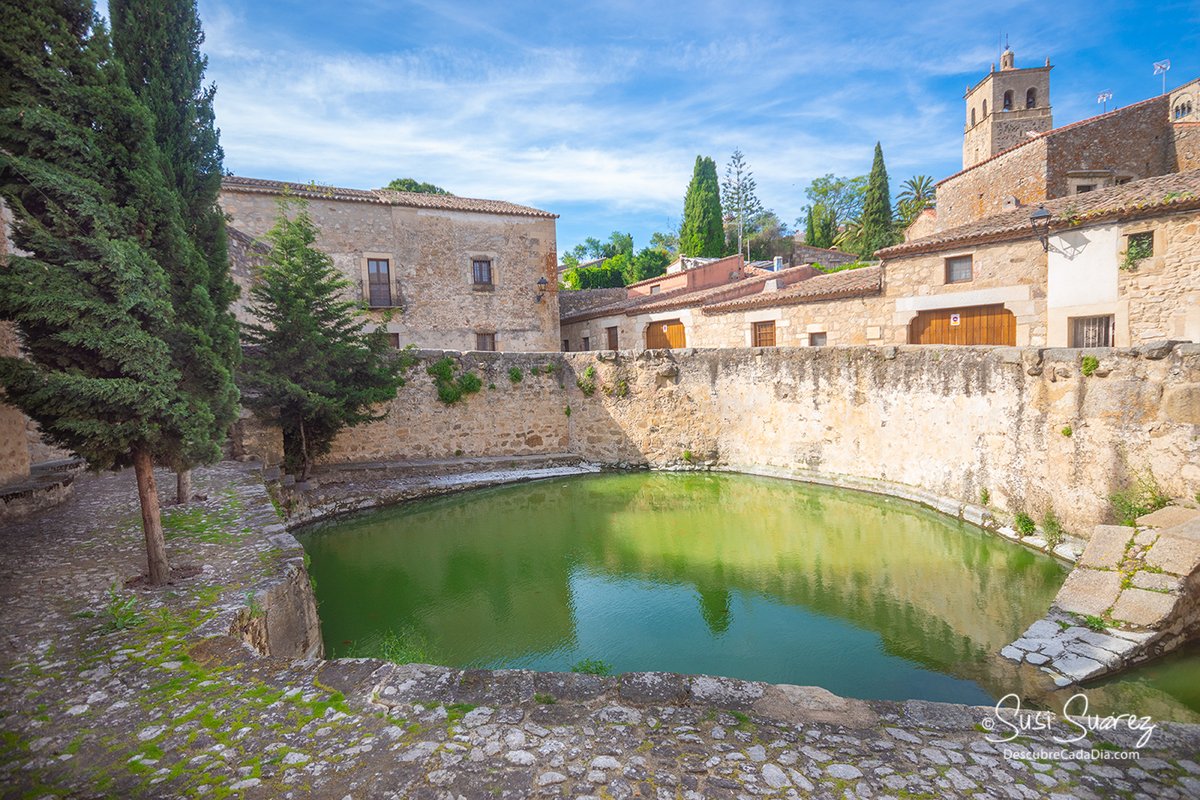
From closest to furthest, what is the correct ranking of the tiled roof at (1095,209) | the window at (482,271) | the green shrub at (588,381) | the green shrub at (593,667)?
the green shrub at (593,667)
the tiled roof at (1095,209)
the green shrub at (588,381)
the window at (482,271)

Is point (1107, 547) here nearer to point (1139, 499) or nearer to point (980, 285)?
point (1139, 499)

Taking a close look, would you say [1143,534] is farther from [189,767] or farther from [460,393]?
[460,393]

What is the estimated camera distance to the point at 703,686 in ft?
11.6

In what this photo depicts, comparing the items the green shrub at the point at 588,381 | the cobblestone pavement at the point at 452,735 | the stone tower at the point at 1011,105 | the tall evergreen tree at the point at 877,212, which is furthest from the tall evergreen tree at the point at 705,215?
the cobblestone pavement at the point at 452,735

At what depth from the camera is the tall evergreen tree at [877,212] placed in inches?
1352

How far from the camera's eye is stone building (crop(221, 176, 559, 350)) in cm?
1914

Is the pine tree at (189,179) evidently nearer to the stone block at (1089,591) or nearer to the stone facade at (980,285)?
the stone block at (1089,591)

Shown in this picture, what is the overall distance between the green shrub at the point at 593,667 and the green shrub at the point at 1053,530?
6.85 metres

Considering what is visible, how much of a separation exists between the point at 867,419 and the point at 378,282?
16.1 metres

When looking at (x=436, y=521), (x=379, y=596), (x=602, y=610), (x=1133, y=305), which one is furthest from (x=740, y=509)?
(x=1133, y=305)

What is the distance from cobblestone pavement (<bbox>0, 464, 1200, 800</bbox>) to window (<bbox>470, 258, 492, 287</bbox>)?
18212 millimetres

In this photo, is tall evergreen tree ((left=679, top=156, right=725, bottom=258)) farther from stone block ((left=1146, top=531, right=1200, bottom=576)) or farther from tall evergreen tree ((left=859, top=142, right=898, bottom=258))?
stone block ((left=1146, top=531, right=1200, bottom=576))

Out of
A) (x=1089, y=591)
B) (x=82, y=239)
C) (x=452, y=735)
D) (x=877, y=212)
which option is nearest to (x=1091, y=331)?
(x=1089, y=591)

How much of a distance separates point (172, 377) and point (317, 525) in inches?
279
